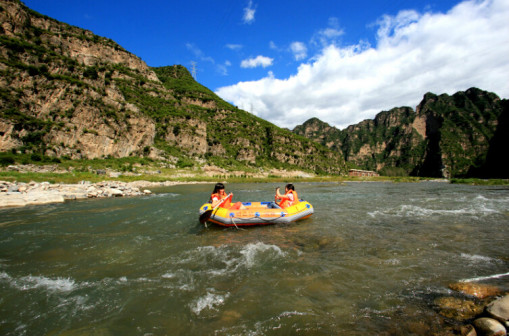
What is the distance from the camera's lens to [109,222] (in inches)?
426

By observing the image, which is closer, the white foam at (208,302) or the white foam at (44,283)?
the white foam at (208,302)

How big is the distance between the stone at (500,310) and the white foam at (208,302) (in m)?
4.24

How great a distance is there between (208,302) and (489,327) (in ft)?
14.0

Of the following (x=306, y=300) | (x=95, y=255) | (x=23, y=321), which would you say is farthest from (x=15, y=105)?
(x=306, y=300)

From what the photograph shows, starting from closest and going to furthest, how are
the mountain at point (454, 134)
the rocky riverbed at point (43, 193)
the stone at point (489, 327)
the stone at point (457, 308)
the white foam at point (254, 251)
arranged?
the stone at point (489, 327) < the stone at point (457, 308) < the white foam at point (254, 251) < the rocky riverbed at point (43, 193) < the mountain at point (454, 134)

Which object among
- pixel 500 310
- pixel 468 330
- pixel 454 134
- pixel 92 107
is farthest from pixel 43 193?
pixel 454 134

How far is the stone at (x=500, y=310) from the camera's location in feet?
9.77

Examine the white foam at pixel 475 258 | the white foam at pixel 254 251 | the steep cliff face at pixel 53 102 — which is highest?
the steep cliff face at pixel 53 102

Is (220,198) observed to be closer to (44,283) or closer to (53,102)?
(44,283)

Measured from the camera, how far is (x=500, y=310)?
10.1 ft

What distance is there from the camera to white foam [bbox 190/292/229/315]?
3936 mm

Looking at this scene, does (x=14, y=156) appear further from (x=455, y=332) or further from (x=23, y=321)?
(x=455, y=332)

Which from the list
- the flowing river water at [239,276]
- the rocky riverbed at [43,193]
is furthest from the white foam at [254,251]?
the rocky riverbed at [43,193]

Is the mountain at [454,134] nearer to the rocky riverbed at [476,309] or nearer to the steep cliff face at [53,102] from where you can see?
the rocky riverbed at [476,309]
